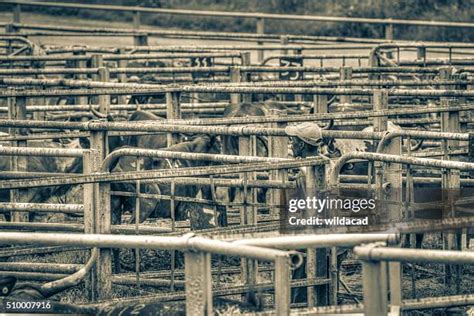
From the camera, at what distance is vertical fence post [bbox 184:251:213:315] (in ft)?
20.2

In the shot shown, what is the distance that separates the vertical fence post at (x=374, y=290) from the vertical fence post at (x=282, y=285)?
1.04 ft

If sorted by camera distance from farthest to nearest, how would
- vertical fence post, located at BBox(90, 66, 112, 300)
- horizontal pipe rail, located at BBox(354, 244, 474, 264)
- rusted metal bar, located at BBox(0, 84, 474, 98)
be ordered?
rusted metal bar, located at BBox(0, 84, 474, 98)
vertical fence post, located at BBox(90, 66, 112, 300)
horizontal pipe rail, located at BBox(354, 244, 474, 264)

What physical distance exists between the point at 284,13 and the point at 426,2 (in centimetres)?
252

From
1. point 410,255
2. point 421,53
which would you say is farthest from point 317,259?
point 421,53

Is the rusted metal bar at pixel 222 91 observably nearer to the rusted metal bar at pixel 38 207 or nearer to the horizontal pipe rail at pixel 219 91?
the horizontal pipe rail at pixel 219 91

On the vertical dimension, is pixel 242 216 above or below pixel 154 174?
below

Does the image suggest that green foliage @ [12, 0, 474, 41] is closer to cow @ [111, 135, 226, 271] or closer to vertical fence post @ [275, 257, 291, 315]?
cow @ [111, 135, 226, 271]

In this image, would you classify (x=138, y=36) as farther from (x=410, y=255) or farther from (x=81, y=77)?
(x=410, y=255)

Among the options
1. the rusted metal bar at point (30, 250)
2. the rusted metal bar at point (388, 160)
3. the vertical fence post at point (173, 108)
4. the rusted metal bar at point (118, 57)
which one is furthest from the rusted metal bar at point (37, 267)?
the rusted metal bar at point (118, 57)

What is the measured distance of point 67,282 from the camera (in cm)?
834
